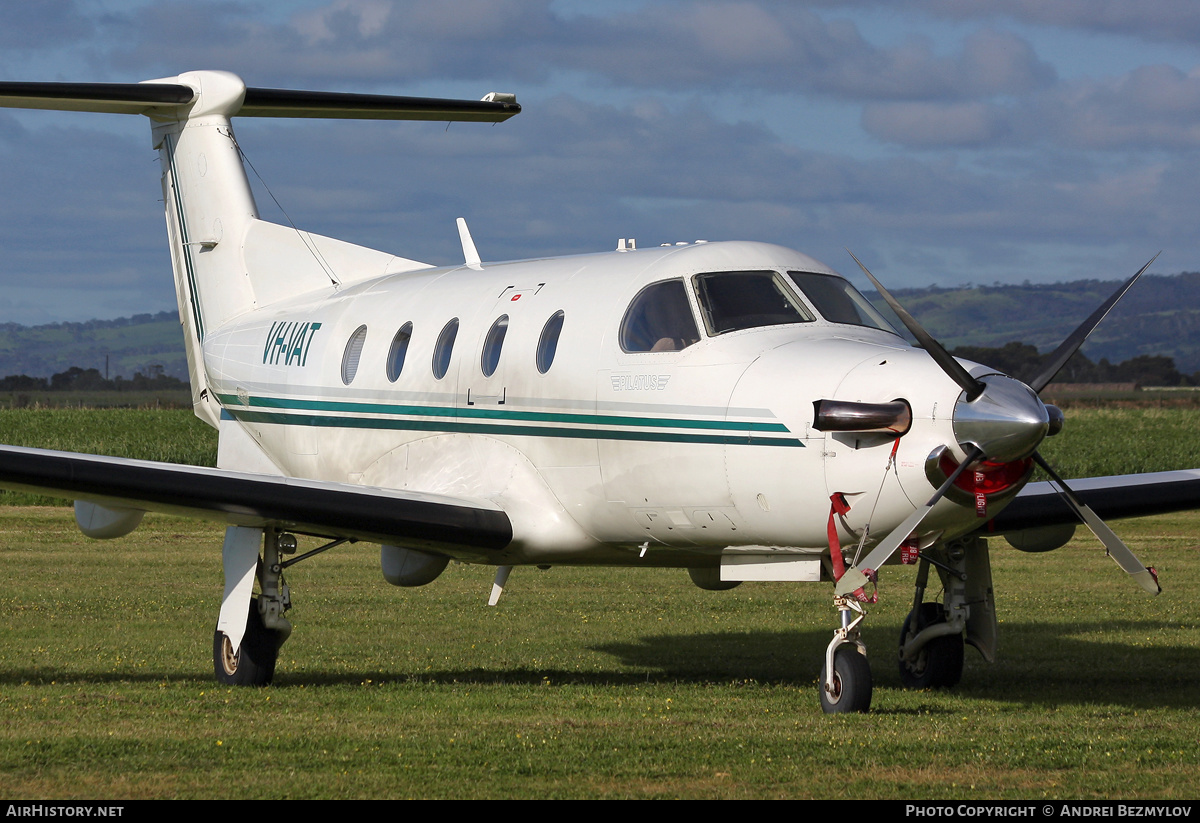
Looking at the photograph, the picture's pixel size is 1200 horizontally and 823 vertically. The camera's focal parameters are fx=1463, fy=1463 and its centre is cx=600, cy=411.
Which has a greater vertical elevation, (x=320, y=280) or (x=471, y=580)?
(x=320, y=280)

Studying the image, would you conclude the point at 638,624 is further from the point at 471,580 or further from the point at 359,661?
the point at 471,580

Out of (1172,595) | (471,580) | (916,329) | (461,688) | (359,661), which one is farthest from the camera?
(471,580)

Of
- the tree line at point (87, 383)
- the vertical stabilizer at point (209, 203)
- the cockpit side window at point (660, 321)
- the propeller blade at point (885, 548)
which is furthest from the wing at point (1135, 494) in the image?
the tree line at point (87, 383)

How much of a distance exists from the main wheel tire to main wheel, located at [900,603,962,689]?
16.9ft

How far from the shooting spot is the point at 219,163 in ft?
55.7

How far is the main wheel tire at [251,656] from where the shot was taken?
11781 millimetres

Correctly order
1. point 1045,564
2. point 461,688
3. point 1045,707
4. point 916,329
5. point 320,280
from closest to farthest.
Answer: point 916,329, point 1045,707, point 461,688, point 320,280, point 1045,564

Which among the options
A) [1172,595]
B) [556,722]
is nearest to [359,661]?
[556,722]

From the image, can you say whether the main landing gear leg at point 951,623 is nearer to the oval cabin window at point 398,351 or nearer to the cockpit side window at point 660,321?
the cockpit side window at point 660,321

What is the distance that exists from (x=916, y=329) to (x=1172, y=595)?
11.4 m

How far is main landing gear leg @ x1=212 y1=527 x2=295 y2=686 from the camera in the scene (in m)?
11.6

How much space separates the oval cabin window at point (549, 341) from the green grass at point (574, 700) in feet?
8.33

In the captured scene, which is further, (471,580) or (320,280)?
(471,580)

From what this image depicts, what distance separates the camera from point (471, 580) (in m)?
21.8
